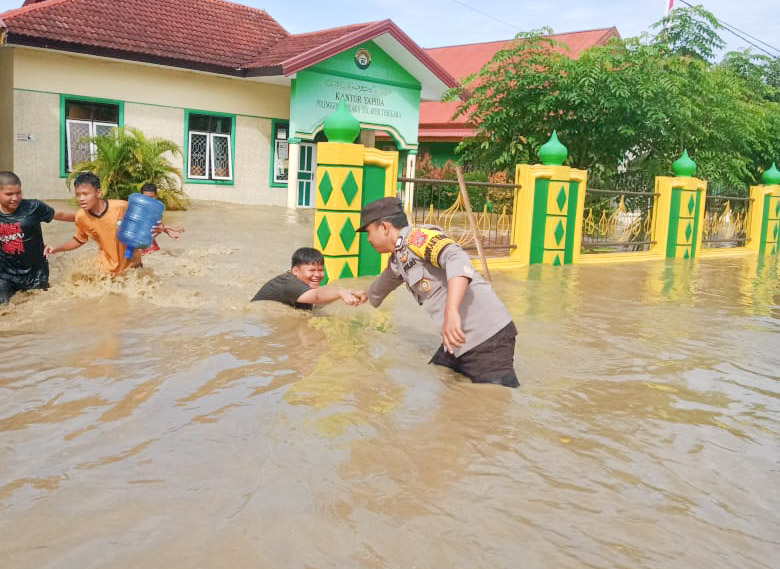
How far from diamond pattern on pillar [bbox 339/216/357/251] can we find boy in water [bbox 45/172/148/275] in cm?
226

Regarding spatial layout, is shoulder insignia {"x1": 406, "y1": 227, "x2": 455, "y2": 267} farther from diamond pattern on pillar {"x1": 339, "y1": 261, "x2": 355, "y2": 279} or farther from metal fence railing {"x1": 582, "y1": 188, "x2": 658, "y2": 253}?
metal fence railing {"x1": 582, "y1": 188, "x2": 658, "y2": 253}

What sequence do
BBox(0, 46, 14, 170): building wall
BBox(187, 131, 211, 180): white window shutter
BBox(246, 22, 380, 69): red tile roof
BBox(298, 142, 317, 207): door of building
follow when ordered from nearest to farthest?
BBox(0, 46, 14, 170): building wall < BBox(246, 22, 380, 69): red tile roof < BBox(187, 131, 211, 180): white window shutter < BBox(298, 142, 317, 207): door of building

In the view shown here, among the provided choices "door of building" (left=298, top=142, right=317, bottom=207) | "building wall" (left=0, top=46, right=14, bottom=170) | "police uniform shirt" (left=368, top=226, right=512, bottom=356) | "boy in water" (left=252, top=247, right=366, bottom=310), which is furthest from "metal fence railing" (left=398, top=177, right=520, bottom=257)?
"building wall" (left=0, top=46, right=14, bottom=170)

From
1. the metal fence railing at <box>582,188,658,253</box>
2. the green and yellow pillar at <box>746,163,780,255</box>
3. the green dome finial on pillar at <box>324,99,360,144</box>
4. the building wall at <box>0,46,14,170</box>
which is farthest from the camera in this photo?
the green and yellow pillar at <box>746,163,780,255</box>

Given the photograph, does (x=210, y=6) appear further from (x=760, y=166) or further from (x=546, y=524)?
(x=546, y=524)

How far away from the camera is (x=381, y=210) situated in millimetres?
4582

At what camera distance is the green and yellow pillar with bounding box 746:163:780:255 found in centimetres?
1647

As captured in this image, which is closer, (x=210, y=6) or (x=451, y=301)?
(x=451, y=301)

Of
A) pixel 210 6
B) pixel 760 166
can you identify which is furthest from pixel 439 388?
pixel 760 166

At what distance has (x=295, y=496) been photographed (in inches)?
116

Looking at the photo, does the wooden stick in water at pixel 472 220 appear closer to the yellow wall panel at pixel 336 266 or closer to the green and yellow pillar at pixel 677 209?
the yellow wall panel at pixel 336 266

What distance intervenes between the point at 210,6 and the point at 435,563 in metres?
19.4

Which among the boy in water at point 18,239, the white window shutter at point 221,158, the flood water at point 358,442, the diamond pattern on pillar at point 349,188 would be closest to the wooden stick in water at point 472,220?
the flood water at point 358,442

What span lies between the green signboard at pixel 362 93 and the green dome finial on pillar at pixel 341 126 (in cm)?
982
